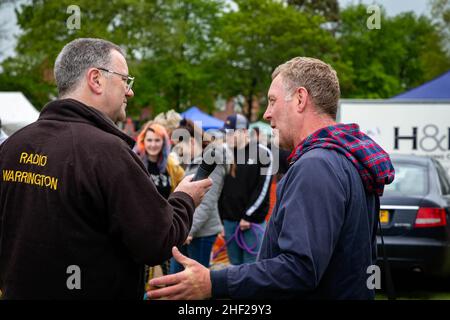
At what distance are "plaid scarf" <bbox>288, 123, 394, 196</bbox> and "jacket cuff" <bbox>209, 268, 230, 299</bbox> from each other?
0.59m

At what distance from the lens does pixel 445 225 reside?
7.65 meters

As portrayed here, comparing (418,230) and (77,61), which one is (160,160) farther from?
(77,61)

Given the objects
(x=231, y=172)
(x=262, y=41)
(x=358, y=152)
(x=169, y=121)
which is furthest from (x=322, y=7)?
(x=358, y=152)

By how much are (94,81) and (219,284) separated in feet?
3.63

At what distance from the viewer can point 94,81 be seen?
281 centimetres

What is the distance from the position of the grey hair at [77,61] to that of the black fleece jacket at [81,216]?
0.61ft

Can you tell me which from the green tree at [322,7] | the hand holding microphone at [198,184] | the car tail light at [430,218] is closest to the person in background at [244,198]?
the car tail light at [430,218]

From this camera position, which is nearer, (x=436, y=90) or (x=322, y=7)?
(x=436, y=90)

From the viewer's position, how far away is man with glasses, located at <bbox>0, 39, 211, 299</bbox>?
251 centimetres

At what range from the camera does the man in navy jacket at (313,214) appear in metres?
2.33

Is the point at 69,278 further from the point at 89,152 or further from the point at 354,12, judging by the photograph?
the point at 354,12

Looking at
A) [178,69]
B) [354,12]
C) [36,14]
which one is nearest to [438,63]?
[354,12]

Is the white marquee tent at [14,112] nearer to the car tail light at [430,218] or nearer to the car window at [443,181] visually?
the car window at [443,181]

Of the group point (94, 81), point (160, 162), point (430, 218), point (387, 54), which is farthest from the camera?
point (387, 54)
